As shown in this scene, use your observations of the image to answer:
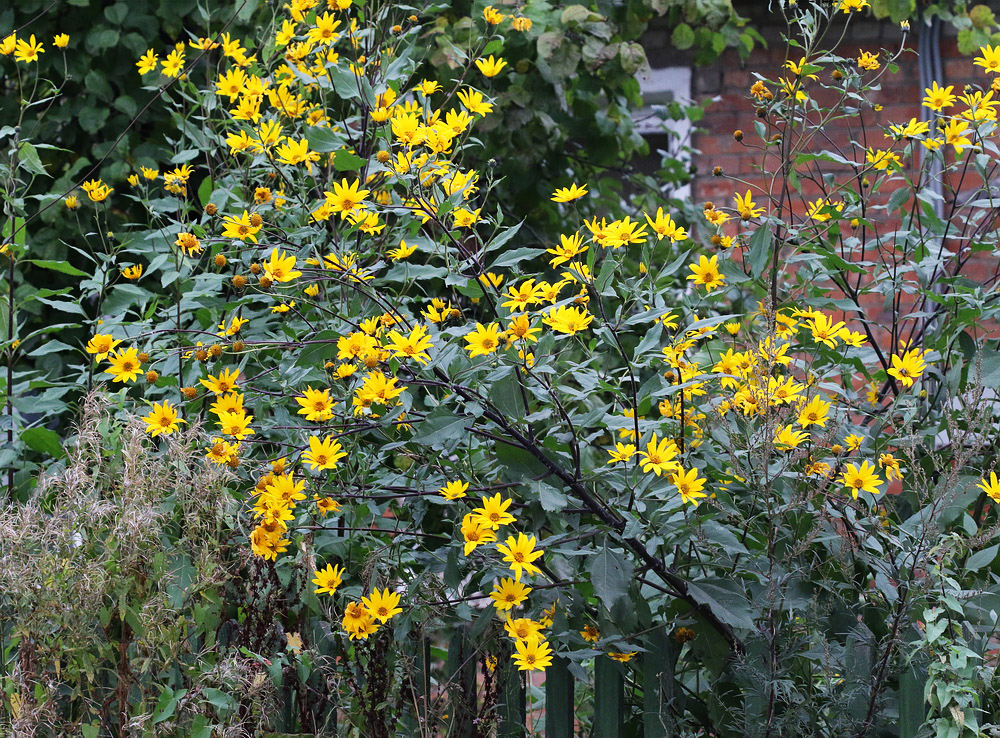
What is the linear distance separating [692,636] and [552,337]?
556mm

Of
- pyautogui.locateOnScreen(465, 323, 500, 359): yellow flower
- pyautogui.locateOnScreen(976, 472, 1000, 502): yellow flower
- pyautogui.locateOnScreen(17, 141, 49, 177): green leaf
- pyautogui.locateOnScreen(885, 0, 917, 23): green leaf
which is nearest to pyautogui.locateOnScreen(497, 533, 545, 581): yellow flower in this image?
pyautogui.locateOnScreen(465, 323, 500, 359): yellow flower

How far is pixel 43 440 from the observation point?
2094mm

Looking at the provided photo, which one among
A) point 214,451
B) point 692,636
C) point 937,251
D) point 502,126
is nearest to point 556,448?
point 692,636

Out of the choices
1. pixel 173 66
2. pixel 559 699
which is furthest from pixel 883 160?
pixel 173 66

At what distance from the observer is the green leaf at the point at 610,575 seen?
4.97 ft

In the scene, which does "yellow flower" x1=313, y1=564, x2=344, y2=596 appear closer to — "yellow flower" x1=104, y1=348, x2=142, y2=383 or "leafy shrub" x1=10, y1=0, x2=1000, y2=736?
"leafy shrub" x1=10, y1=0, x2=1000, y2=736

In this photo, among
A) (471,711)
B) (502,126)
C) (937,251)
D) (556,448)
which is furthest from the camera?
(502,126)

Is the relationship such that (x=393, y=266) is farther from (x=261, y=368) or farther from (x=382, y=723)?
(x=382, y=723)

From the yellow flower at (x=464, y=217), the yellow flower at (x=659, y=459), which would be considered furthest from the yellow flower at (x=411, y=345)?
the yellow flower at (x=659, y=459)

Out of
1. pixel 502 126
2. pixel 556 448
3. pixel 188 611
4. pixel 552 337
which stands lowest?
pixel 188 611

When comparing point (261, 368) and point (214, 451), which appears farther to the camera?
point (261, 368)

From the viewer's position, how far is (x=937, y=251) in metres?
2.03

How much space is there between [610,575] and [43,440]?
1.22m

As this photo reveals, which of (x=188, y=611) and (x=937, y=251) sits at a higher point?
(x=937, y=251)
